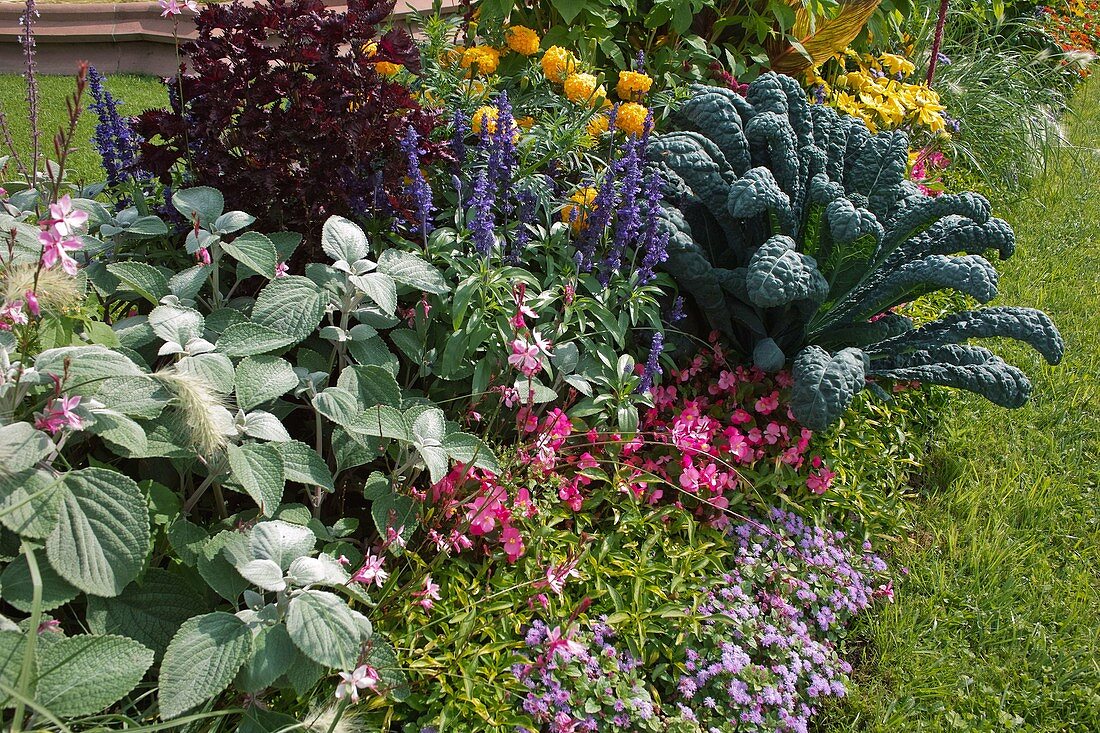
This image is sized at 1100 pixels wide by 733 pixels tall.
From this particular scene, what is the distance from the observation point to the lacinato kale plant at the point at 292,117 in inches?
88.9

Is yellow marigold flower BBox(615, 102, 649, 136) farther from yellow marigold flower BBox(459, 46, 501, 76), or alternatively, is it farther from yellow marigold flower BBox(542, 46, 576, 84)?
yellow marigold flower BBox(459, 46, 501, 76)

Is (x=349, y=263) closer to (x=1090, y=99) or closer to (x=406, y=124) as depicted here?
(x=406, y=124)

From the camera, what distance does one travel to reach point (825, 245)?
292 cm

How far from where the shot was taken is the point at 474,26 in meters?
3.61

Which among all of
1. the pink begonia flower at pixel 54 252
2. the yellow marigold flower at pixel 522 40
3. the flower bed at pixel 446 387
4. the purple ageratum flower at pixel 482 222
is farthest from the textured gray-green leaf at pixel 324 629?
the yellow marigold flower at pixel 522 40

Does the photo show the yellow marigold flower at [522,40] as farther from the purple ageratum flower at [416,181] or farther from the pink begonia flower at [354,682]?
the pink begonia flower at [354,682]

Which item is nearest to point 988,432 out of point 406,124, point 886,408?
point 886,408

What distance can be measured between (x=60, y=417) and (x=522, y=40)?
87.9 inches

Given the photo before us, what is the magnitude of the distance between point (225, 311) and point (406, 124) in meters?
0.72

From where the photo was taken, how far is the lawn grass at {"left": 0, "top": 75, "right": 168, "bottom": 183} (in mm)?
4637

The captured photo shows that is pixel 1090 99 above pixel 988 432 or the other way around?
above

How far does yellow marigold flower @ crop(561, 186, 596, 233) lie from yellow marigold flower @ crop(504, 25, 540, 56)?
0.79 m

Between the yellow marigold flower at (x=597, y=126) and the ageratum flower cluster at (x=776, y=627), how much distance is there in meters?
1.39

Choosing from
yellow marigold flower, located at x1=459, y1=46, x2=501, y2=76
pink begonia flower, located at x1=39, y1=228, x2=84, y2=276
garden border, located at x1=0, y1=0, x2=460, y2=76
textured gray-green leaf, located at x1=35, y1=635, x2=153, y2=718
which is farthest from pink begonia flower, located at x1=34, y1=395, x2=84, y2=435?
garden border, located at x1=0, y1=0, x2=460, y2=76
